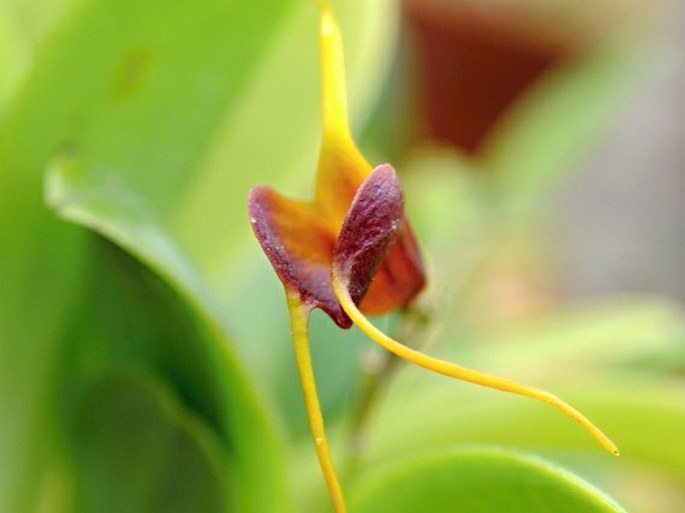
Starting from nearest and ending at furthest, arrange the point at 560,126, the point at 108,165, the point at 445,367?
the point at 445,367
the point at 108,165
the point at 560,126

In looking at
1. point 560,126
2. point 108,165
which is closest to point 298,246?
point 108,165

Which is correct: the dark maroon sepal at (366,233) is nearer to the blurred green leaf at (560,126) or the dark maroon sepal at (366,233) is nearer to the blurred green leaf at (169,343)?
the blurred green leaf at (169,343)

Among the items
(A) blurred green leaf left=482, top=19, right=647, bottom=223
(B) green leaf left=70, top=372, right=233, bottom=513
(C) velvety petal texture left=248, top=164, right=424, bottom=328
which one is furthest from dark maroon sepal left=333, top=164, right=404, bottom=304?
(A) blurred green leaf left=482, top=19, right=647, bottom=223

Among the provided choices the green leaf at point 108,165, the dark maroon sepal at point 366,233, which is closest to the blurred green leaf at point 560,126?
the green leaf at point 108,165

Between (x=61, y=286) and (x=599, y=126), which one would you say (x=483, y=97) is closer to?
(x=599, y=126)

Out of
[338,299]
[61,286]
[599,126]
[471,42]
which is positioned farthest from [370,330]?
[471,42]

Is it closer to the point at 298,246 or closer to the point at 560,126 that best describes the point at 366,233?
the point at 298,246

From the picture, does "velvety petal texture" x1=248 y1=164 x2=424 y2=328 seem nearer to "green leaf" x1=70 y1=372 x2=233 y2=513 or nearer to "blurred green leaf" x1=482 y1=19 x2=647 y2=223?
"green leaf" x1=70 y1=372 x2=233 y2=513
